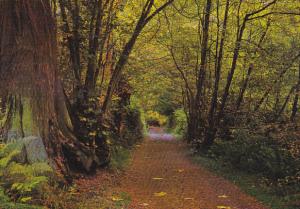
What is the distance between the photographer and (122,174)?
467 inches

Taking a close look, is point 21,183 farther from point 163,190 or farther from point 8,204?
point 163,190

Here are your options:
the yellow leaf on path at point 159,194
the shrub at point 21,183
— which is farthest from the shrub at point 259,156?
the shrub at point 21,183

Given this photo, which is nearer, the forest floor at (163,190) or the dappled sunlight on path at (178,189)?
the forest floor at (163,190)

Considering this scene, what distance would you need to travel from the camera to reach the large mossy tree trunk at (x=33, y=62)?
7703 millimetres

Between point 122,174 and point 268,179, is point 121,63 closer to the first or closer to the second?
point 122,174

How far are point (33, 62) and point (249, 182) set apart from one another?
6.46 metres

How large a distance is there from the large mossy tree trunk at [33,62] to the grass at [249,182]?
451 centimetres

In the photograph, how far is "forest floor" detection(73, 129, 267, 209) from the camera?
7.91 metres

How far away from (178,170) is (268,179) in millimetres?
3413

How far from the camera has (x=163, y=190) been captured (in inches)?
375

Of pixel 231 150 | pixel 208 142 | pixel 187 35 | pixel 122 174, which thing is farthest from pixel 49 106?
pixel 187 35

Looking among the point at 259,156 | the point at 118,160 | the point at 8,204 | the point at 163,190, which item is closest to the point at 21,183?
the point at 8,204

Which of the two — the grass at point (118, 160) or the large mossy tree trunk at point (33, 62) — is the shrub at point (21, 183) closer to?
the large mossy tree trunk at point (33, 62)

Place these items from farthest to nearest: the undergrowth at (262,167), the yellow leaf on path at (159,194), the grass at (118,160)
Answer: the grass at (118,160), the yellow leaf on path at (159,194), the undergrowth at (262,167)
